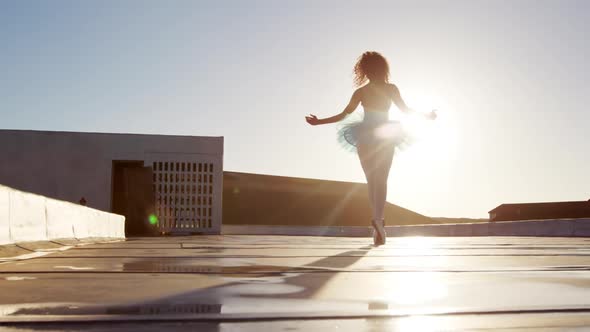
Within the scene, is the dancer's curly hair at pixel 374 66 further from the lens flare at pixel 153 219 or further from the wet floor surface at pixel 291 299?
the lens flare at pixel 153 219

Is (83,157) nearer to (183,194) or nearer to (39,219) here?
(183,194)

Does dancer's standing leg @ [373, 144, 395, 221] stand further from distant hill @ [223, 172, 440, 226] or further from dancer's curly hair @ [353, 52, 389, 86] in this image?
distant hill @ [223, 172, 440, 226]

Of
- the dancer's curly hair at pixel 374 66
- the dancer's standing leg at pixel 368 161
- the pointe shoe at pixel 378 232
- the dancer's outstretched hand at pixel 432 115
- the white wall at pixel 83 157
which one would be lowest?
the pointe shoe at pixel 378 232

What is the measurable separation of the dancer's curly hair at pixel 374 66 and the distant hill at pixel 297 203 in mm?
59694

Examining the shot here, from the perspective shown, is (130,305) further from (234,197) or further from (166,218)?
(234,197)

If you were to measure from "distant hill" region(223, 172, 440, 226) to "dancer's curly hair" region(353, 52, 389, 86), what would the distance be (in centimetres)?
5969

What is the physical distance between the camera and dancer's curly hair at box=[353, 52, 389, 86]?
21.1ft

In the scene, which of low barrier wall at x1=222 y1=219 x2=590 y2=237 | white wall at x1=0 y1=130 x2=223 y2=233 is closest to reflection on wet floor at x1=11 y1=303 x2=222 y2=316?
low barrier wall at x1=222 y1=219 x2=590 y2=237

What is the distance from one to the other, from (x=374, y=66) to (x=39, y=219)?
130 inches

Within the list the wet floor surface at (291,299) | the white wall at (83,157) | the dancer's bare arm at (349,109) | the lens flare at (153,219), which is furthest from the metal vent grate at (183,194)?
the wet floor surface at (291,299)

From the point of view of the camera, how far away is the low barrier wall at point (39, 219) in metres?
4.39

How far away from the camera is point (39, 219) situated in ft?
17.3

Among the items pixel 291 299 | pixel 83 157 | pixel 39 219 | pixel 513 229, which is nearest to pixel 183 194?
pixel 83 157

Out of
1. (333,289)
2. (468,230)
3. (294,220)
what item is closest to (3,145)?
(468,230)
